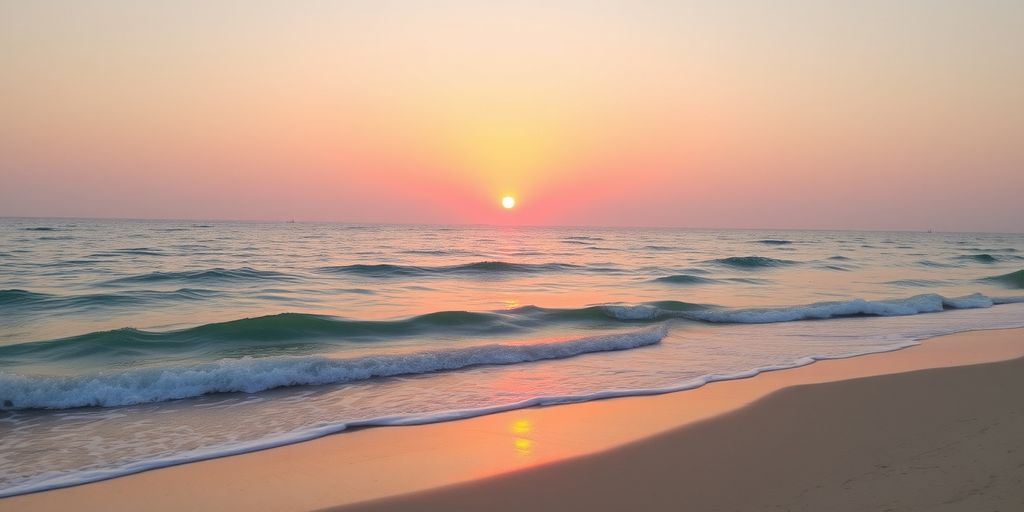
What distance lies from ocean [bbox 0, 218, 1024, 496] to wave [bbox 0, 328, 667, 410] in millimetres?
23

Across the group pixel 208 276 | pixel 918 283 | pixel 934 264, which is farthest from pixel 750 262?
pixel 208 276

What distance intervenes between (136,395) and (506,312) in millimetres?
8753

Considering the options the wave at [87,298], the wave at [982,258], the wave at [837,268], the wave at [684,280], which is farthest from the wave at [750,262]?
the wave at [87,298]

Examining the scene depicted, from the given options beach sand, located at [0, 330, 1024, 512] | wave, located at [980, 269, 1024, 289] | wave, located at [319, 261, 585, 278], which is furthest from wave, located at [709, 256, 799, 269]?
beach sand, located at [0, 330, 1024, 512]

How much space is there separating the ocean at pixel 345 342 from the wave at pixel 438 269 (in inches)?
23.5

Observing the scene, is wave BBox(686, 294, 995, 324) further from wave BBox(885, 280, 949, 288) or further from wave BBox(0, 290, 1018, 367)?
wave BBox(885, 280, 949, 288)

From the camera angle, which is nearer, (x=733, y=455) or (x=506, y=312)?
(x=733, y=455)

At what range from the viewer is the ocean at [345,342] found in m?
6.61

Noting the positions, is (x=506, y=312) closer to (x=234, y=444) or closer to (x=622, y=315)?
(x=622, y=315)

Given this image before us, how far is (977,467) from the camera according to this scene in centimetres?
435

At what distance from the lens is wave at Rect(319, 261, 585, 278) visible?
24578mm

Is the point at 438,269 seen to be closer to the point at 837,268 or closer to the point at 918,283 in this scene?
the point at 918,283

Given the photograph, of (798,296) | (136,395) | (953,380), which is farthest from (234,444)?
(798,296)

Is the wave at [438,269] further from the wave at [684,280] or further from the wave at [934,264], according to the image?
the wave at [934,264]
